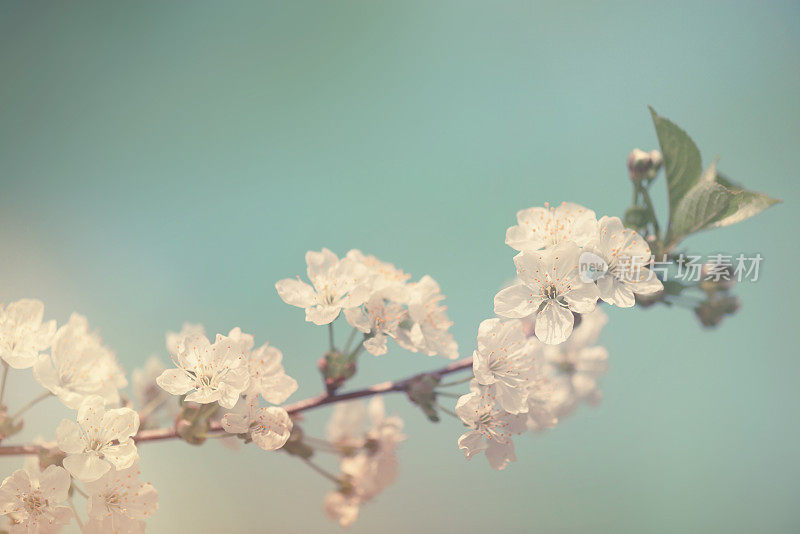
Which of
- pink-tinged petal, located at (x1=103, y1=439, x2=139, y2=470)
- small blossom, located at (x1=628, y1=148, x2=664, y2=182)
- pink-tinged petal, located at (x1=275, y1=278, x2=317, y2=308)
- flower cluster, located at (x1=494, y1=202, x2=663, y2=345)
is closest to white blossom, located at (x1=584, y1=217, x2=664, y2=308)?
flower cluster, located at (x1=494, y1=202, x2=663, y2=345)

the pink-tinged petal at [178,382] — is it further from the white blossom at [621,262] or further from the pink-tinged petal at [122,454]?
the white blossom at [621,262]

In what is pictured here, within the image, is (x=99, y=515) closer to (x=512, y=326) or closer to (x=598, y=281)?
(x=512, y=326)

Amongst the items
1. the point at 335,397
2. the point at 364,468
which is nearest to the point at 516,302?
the point at 335,397

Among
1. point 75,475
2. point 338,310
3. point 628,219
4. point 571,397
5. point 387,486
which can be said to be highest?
point 628,219

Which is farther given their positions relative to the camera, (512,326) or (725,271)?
(725,271)

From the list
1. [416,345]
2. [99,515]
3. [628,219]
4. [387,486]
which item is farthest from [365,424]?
[628,219]
